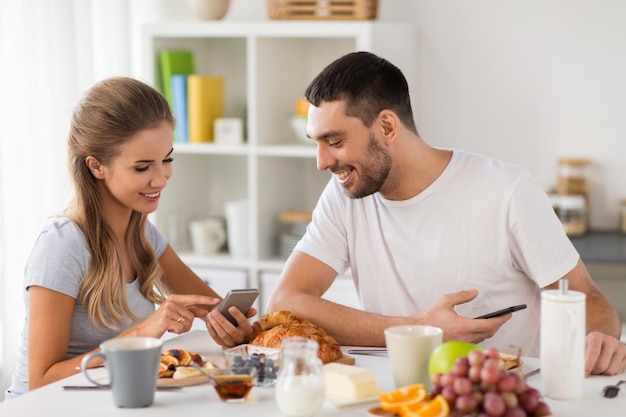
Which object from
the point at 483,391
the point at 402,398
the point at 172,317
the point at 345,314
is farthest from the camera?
the point at 345,314

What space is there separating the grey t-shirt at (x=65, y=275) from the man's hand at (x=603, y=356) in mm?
1023

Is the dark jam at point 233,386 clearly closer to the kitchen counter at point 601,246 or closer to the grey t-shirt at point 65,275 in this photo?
the grey t-shirt at point 65,275

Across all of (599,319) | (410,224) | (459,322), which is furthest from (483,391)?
(410,224)

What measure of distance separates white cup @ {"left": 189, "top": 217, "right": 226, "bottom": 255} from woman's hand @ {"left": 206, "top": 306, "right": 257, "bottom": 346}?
6.34 feet

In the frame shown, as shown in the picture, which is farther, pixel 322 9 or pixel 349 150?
pixel 322 9

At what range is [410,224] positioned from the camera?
228cm

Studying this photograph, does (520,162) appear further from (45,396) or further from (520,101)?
(45,396)

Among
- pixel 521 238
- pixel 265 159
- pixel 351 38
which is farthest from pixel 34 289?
pixel 351 38

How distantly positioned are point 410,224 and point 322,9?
147cm

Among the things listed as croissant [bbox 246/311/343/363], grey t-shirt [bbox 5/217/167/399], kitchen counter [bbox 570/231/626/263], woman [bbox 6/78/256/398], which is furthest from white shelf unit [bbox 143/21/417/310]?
croissant [bbox 246/311/343/363]

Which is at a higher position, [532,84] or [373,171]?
[532,84]

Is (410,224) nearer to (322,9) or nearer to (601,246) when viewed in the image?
(601,246)

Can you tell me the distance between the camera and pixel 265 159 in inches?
147

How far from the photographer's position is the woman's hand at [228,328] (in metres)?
1.91
